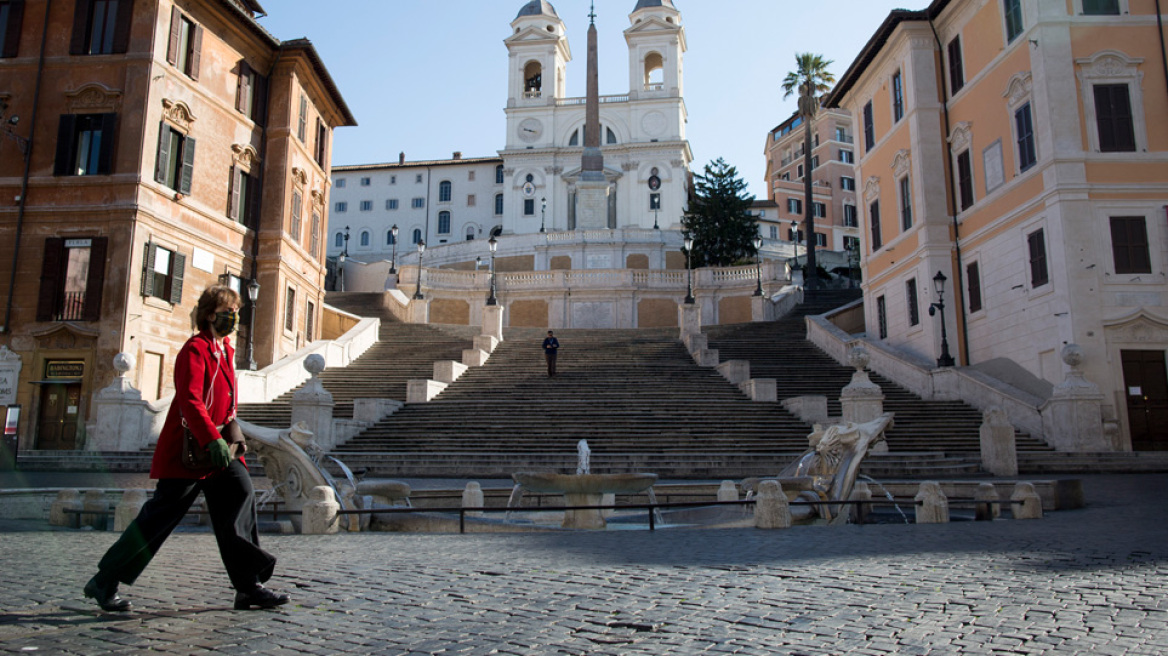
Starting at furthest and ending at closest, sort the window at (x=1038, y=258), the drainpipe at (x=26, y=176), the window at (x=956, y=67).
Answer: the window at (x=956, y=67) → the drainpipe at (x=26, y=176) → the window at (x=1038, y=258)

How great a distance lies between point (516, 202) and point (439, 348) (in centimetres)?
5364

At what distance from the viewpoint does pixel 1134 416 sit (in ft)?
67.4

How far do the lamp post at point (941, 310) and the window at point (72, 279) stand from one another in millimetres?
24280

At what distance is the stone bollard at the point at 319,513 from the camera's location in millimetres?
9172

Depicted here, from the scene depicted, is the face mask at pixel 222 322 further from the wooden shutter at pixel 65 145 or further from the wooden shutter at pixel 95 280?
the wooden shutter at pixel 65 145

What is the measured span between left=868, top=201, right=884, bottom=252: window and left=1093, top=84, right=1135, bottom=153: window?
34.0 ft

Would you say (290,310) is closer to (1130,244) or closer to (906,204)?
(906,204)

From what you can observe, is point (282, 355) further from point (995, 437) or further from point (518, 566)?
point (518, 566)

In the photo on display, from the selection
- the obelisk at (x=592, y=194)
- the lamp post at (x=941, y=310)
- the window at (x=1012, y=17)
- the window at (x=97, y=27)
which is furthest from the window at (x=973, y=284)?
the obelisk at (x=592, y=194)

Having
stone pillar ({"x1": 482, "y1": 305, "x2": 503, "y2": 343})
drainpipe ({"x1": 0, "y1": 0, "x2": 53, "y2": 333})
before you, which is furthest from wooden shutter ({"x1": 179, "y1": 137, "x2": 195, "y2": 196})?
stone pillar ({"x1": 482, "y1": 305, "x2": 503, "y2": 343})

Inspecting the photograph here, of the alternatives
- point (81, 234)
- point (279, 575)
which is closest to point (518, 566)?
point (279, 575)

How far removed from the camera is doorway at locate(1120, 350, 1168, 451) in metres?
20.3

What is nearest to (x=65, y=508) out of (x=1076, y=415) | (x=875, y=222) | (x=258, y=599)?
(x=258, y=599)

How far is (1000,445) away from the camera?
54.0ft
